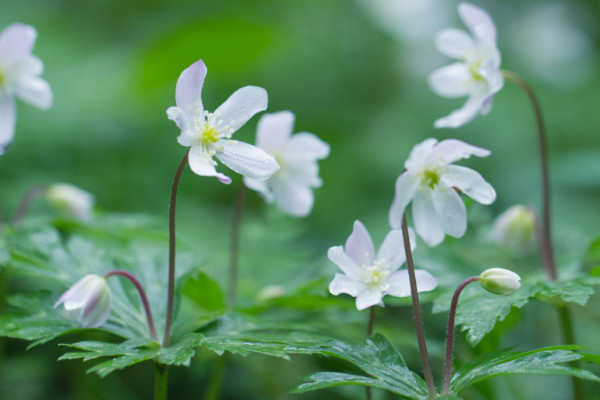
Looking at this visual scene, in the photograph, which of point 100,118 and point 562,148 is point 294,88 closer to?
point 100,118

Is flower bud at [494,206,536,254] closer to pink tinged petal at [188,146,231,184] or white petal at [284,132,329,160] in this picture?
white petal at [284,132,329,160]

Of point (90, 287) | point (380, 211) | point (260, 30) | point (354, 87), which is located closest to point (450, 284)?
point (90, 287)

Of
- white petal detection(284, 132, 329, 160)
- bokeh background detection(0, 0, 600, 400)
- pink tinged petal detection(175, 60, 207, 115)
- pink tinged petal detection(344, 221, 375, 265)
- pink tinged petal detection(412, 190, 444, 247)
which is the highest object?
bokeh background detection(0, 0, 600, 400)

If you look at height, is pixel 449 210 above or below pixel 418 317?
above

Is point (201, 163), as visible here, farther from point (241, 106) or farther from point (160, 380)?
point (160, 380)

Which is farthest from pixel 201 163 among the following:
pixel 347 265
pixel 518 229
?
pixel 518 229

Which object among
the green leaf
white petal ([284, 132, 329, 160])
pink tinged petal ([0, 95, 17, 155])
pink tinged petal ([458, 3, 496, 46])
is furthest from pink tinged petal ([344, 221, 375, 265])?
pink tinged petal ([0, 95, 17, 155])

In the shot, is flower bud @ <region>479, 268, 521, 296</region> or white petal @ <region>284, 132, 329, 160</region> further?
white petal @ <region>284, 132, 329, 160</region>
